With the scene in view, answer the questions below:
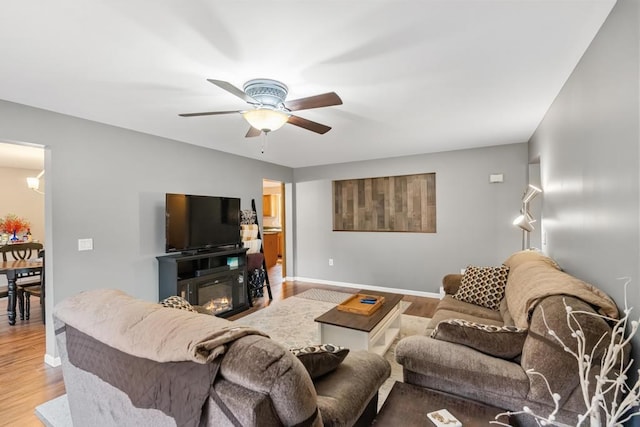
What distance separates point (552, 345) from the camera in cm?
143

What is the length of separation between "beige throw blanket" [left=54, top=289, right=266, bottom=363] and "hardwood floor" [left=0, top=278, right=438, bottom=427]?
4.59 feet

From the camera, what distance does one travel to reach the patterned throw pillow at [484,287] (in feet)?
9.25

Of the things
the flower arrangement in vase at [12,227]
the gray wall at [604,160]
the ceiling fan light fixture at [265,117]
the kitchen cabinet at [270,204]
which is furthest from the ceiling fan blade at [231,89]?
the kitchen cabinet at [270,204]

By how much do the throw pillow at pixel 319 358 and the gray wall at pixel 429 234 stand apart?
381cm

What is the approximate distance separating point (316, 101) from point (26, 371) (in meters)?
3.42

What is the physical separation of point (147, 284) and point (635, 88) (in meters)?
4.35

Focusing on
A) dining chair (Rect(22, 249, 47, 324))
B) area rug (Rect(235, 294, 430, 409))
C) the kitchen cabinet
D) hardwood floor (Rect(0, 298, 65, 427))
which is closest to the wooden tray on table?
area rug (Rect(235, 294, 430, 409))

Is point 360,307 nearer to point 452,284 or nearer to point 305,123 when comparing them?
point 452,284

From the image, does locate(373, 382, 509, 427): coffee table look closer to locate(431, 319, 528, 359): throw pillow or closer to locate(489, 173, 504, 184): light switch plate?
locate(431, 319, 528, 359): throw pillow

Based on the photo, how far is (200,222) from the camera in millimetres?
3908

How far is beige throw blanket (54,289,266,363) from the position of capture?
3.24ft

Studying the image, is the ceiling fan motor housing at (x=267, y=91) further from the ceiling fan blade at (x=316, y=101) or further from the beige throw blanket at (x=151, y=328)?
the beige throw blanket at (x=151, y=328)

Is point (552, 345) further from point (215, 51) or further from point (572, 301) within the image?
point (215, 51)

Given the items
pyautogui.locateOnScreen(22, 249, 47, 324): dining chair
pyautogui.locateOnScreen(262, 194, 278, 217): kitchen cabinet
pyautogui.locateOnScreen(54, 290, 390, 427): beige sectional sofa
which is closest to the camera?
pyautogui.locateOnScreen(54, 290, 390, 427): beige sectional sofa
